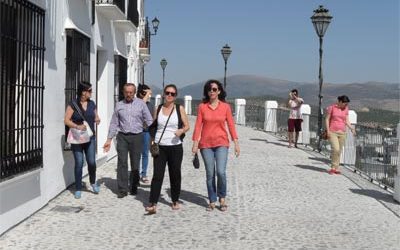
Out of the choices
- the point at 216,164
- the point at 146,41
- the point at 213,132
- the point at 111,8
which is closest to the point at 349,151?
the point at 111,8

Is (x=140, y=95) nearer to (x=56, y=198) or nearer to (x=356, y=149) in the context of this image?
(x=56, y=198)

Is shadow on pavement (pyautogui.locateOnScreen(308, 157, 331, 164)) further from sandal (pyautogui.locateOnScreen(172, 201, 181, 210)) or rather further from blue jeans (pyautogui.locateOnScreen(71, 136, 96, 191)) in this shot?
blue jeans (pyautogui.locateOnScreen(71, 136, 96, 191))

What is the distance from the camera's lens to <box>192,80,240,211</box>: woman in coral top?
24.7 feet

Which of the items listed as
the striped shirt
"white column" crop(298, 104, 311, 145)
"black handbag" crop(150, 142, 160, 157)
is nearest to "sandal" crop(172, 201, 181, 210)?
"black handbag" crop(150, 142, 160, 157)

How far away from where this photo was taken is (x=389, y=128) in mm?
11211

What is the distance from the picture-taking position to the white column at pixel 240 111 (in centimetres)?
2916

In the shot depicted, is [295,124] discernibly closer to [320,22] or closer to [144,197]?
[320,22]

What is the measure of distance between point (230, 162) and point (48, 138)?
617 centimetres

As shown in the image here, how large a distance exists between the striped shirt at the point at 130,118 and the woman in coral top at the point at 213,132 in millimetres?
1116

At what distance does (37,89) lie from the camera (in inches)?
290

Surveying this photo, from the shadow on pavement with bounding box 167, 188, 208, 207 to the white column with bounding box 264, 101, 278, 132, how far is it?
14.8m

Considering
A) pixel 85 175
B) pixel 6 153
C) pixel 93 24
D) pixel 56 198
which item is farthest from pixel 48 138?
pixel 93 24

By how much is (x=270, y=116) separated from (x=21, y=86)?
1811 cm

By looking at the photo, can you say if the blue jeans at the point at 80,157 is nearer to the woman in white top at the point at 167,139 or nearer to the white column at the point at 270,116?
the woman in white top at the point at 167,139
